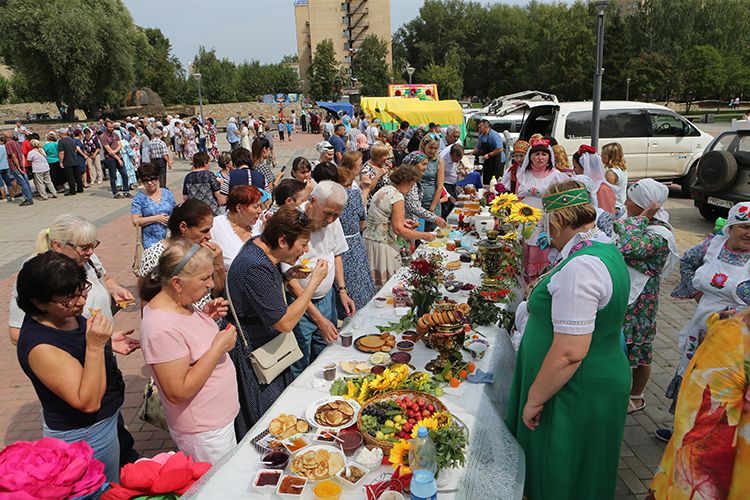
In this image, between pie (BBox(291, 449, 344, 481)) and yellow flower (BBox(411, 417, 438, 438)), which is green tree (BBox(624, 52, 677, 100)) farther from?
pie (BBox(291, 449, 344, 481))

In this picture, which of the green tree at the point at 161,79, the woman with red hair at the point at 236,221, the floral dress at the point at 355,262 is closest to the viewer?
the woman with red hair at the point at 236,221

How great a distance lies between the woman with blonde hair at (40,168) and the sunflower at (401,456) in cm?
1468

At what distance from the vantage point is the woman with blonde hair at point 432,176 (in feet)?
24.1

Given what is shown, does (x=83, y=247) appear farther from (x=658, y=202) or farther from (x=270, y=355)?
(x=658, y=202)

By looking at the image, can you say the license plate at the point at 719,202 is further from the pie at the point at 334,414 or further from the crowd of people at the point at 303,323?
the pie at the point at 334,414

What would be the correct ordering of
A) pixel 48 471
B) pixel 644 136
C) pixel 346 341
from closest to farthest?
pixel 48 471 < pixel 346 341 < pixel 644 136

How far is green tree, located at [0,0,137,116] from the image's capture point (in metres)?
30.0

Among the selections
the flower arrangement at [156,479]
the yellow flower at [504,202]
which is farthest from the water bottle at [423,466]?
the yellow flower at [504,202]

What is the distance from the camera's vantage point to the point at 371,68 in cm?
6159

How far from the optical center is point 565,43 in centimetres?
4750

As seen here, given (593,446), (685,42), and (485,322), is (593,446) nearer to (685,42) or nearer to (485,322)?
(485,322)

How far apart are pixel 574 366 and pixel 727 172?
8.32m

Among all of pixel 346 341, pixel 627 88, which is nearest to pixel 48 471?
pixel 346 341

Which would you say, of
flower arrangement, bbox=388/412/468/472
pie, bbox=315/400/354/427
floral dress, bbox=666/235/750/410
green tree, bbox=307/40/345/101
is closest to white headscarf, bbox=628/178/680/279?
floral dress, bbox=666/235/750/410
